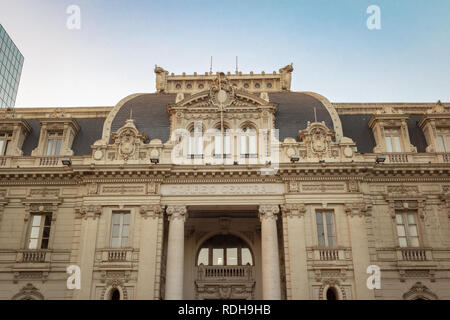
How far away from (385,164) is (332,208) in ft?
14.3

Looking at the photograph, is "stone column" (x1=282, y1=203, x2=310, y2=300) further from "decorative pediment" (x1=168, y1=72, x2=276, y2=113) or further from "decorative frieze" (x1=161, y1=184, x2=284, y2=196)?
Answer: "decorative pediment" (x1=168, y1=72, x2=276, y2=113)

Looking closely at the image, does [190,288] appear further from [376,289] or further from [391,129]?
[391,129]

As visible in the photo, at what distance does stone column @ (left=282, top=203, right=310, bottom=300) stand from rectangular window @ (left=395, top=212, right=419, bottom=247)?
19.8 feet

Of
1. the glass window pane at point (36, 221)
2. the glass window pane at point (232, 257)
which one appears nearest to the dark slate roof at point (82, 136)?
the glass window pane at point (36, 221)

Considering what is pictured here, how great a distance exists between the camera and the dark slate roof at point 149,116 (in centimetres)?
2894

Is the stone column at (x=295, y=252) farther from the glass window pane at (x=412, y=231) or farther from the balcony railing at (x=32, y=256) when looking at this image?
the balcony railing at (x=32, y=256)

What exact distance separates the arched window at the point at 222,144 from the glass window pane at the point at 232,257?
23.2ft

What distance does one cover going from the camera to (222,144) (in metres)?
27.6

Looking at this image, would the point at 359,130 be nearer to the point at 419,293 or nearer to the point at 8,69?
the point at 419,293

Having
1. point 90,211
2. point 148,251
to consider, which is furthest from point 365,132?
point 90,211

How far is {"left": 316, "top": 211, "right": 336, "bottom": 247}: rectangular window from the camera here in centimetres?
2542

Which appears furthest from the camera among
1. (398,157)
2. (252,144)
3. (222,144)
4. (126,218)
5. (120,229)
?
(252,144)

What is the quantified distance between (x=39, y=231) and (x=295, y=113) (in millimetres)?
18521

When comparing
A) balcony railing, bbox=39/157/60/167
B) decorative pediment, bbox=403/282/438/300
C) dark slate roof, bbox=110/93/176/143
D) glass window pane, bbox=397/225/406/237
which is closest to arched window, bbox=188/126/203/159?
dark slate roof, bbox=110/93/176/143
